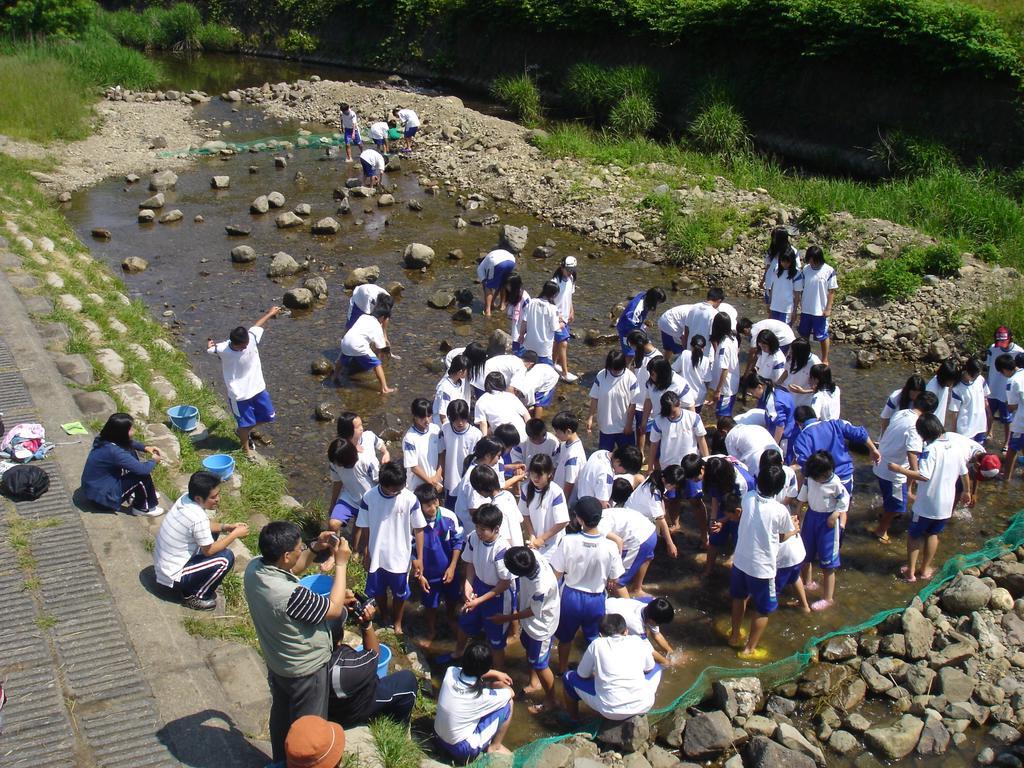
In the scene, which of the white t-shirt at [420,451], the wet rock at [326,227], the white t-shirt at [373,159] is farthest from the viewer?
the white t-shirt at [373,159]

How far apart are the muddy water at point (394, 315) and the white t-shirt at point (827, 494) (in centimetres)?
117

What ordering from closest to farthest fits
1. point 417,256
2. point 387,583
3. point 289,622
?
point 289,622 < point 387,583 < point 417,256

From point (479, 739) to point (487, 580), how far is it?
118 cm

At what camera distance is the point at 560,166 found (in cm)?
2066

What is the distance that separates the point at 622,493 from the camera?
24.7 feet

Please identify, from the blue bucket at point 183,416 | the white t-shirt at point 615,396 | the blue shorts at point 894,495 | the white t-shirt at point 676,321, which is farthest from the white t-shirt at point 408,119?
the blue shorts at point 894,495

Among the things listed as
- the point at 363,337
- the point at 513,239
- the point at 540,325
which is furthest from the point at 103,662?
the point at 513,239

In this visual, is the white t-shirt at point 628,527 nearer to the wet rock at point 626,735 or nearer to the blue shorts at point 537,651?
the blue shorts at point 537,651

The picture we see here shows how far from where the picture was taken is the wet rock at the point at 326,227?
1791 cm

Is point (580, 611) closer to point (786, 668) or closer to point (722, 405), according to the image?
point (786, 668)

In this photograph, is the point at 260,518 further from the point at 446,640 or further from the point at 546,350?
the point at 546,350

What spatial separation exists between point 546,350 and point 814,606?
4487 mm

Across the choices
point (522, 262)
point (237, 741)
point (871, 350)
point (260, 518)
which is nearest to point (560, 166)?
point (522, 262)

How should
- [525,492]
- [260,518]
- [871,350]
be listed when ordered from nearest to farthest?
1. [525,492]
2. [260,518]
3. [871,350]
